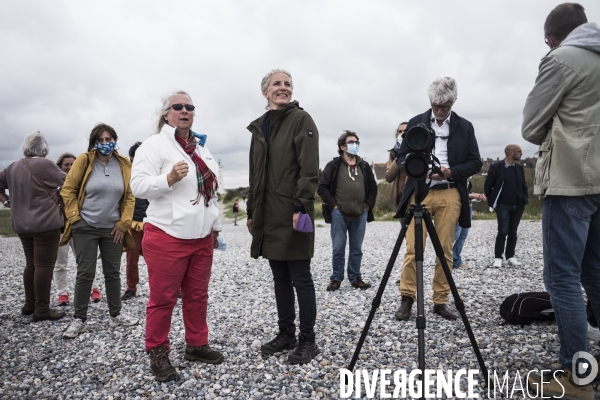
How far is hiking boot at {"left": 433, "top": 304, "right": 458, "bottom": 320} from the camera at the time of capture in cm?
457

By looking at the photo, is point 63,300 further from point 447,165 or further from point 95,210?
point 447,165

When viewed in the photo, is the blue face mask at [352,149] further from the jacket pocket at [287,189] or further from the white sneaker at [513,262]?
the white sneaker at [513,262]

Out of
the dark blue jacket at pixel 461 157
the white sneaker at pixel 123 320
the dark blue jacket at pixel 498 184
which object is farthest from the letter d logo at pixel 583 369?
the dark blue jacket at pixel 498 184

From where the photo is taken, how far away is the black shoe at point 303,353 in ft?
11.9

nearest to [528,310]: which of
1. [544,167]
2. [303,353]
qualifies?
[544,167]

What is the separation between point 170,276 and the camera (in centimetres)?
346

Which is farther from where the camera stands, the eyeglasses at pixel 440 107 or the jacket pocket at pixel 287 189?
the eyeglasses at pixel 440 107

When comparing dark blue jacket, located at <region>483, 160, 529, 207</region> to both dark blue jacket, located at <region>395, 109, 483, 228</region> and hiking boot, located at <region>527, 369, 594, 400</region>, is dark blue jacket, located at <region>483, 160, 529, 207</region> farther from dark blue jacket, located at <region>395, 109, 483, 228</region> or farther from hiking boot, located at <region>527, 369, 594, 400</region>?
hiking boot, located at <region>527, 369, 594, 400</region>

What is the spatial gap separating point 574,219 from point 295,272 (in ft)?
7.51

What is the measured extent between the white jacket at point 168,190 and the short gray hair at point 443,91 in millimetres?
2813

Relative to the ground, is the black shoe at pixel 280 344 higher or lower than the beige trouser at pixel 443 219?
lower

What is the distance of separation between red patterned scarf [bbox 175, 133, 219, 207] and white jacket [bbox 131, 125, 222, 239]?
0.04 metres

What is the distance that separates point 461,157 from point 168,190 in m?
3.29

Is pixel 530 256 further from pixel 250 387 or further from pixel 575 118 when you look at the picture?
pixel 250 387
